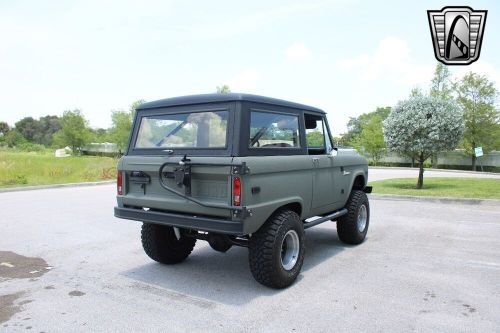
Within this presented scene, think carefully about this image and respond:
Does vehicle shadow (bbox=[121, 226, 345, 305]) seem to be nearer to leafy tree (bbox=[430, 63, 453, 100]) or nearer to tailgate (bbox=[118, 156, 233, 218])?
tailgate (bbox=[118, 156, 233, 218])

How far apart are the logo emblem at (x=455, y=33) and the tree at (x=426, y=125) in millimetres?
4881

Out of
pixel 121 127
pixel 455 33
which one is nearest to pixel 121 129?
pixel 121 127

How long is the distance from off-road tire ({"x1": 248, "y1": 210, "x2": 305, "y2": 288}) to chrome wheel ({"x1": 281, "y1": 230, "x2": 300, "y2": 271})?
0.15 m

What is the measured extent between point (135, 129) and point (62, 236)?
321 centimetres

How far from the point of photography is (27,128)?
105750mm

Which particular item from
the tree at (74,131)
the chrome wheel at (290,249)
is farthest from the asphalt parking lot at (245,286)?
the tree at (74,131)

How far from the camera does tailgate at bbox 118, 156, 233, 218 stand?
4.37 m

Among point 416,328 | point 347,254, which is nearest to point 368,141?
point 347,254

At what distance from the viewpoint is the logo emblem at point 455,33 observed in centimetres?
920

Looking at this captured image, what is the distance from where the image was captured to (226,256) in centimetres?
618

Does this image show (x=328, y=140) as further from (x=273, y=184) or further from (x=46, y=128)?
(x=46, y=128)

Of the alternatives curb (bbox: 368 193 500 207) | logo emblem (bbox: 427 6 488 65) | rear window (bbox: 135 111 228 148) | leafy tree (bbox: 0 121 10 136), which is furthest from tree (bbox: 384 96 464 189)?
leafy tree (bbox: 0 121 10 136)

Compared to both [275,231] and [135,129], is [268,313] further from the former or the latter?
[135,129]

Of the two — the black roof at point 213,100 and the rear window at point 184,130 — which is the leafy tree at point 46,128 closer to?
the rear window at point 184,130
